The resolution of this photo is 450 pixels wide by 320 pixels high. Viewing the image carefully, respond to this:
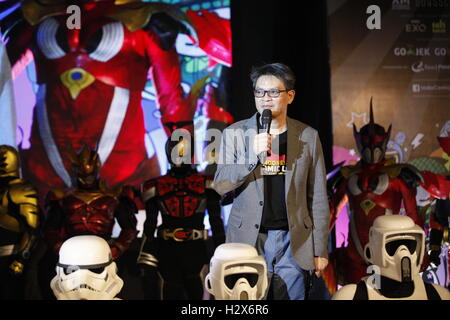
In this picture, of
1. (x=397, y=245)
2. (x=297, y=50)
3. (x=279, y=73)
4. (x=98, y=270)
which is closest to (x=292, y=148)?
(x=279, y=73)

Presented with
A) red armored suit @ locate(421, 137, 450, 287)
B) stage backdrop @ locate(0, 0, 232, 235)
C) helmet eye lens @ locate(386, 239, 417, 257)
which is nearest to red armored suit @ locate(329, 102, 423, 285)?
red armored suit @ locate(421, 137, 450, 287)

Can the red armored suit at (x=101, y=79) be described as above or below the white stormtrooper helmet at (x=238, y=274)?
above

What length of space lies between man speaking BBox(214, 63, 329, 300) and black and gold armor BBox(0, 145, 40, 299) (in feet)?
5.97

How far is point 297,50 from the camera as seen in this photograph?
5.12 m

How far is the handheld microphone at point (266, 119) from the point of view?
293cm

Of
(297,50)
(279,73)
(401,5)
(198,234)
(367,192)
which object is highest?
(401,5)

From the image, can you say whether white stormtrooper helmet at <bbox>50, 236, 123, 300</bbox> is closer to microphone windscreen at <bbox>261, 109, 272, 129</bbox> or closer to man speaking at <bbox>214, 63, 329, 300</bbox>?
man speaking at <bbox>214, 63, 329, 300</bbox>

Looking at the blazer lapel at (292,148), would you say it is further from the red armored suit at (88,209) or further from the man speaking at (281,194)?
the red armored suit at (88,209)

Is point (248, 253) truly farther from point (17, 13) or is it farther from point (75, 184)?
point (17, 13)

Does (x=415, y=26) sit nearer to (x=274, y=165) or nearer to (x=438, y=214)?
(x=438, y=214)

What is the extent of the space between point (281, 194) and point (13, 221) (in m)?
2.17

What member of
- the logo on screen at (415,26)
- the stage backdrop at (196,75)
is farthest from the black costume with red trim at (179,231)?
the logo on screen at (415,26)

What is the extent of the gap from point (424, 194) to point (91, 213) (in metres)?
2.68
